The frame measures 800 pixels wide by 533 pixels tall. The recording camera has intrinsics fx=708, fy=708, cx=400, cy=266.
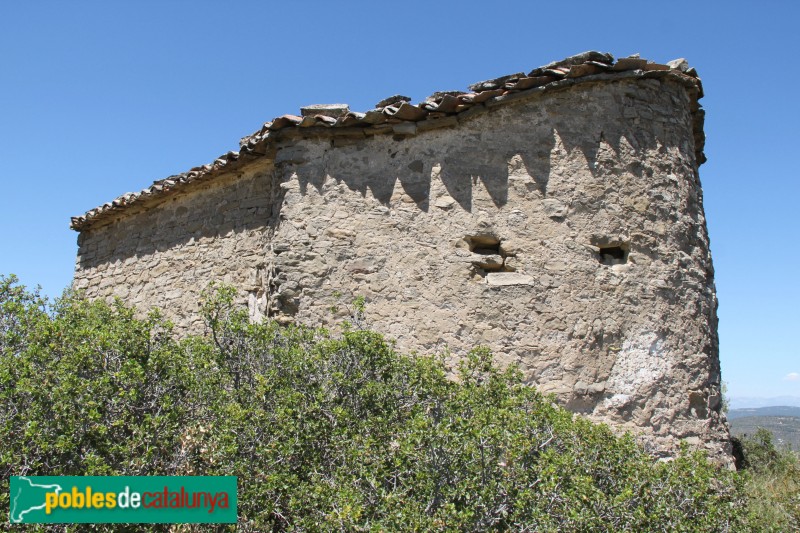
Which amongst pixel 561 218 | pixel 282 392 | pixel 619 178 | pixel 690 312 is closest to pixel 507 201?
pixel 561 218

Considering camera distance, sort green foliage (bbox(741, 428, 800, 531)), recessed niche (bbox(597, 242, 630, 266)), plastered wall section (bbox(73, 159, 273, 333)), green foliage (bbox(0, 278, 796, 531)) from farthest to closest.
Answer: plastered wall section (bbox(73, 159, 273, 333))
recessed niche (bbox(597, 242, 630, 266))
green foliage (bbox(741, 428, 800, 531))
green foliage (bbox(0, 278, 796, 531))

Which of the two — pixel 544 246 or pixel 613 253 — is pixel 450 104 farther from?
pixel 613 253

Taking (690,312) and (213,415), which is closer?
(213,415)

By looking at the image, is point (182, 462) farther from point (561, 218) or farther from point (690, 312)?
point (690, 312)

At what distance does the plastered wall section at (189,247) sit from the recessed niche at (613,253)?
3205 mm

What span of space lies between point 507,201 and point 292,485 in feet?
10.8

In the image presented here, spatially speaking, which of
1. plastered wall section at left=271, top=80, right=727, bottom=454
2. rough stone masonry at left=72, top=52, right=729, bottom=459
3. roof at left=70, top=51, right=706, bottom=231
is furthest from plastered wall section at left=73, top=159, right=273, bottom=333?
plastered wall section at left=271, top=80, right=727, bottom=454

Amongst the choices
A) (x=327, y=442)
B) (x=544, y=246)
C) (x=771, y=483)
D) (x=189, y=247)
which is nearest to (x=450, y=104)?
(x=544, y=246)

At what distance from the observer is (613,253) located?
6.26m

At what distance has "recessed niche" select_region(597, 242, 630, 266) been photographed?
6.17m

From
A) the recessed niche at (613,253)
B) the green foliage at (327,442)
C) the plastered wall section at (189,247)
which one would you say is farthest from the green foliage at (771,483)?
the plastered wall section at (189,247)

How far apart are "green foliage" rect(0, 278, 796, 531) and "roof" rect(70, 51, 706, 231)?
2.51m

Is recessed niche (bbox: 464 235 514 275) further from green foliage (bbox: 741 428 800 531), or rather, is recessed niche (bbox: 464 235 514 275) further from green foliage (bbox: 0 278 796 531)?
green foliage (bbox: 741 428 800 531)

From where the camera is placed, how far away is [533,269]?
20.1ft
